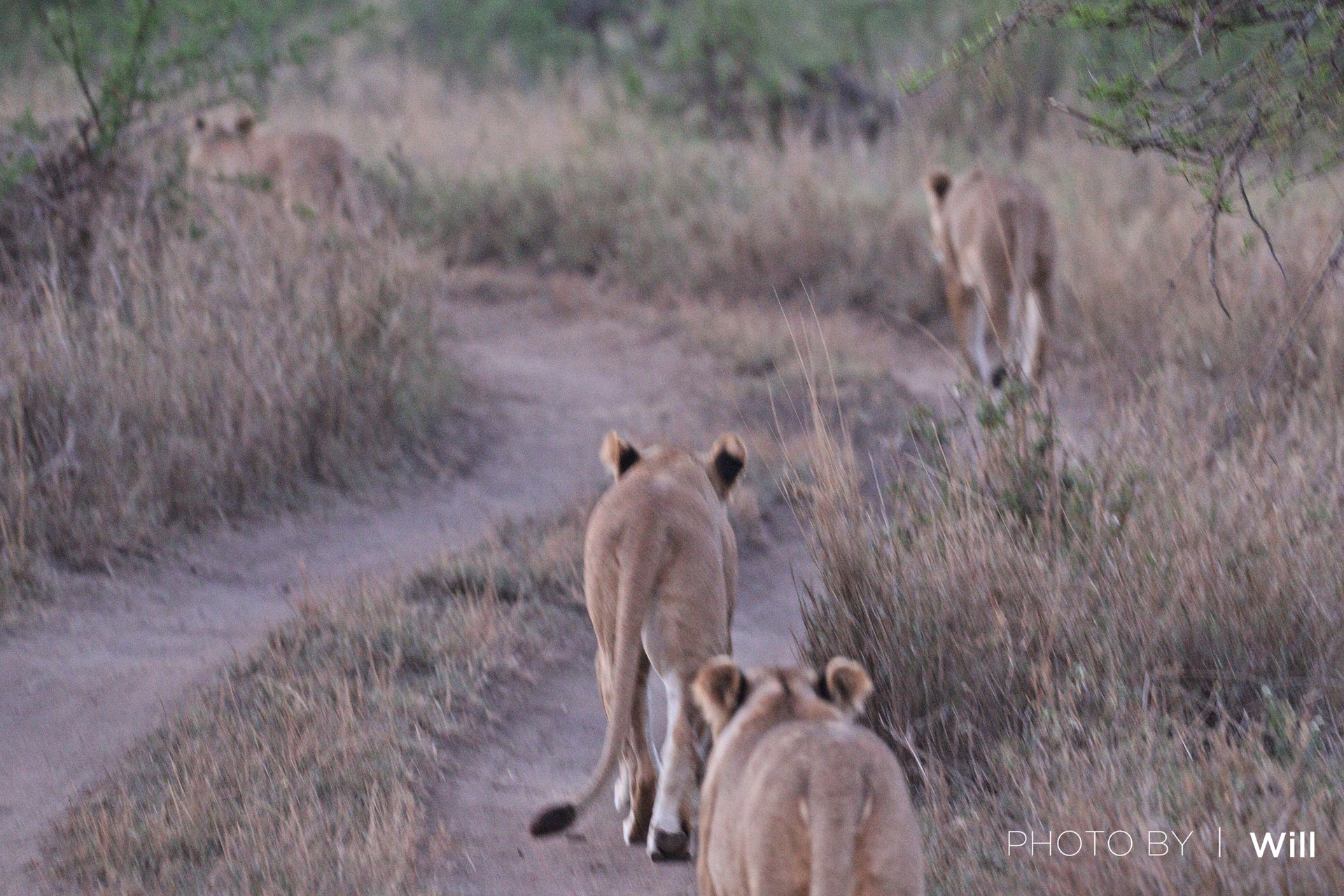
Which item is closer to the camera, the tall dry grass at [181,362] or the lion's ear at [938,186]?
the tall dry grass at [181,362]

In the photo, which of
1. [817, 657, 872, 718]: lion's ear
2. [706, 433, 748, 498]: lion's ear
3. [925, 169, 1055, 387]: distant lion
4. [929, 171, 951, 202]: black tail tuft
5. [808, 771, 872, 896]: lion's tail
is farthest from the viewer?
[929, 171, 951, 202]: black tail tuft

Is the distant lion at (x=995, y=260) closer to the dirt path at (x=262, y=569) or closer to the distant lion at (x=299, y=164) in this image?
the dirt path at (x=262, y=569)

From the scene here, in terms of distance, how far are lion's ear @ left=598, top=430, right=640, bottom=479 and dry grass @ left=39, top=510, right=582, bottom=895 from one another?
1108 millimetres

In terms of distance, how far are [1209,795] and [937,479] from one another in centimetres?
197

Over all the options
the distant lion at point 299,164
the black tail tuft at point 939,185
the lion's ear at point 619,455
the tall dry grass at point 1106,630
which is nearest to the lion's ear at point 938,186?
the black tail tuft at point 939,185

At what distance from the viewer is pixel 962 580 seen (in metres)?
4.78

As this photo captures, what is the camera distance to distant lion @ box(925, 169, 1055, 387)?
9.12m

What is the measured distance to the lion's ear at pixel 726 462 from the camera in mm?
4816

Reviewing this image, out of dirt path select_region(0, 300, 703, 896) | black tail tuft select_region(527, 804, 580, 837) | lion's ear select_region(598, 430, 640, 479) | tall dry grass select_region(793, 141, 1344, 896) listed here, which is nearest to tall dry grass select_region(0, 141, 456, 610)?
dirt path select_region(0, 300, 703, 896)

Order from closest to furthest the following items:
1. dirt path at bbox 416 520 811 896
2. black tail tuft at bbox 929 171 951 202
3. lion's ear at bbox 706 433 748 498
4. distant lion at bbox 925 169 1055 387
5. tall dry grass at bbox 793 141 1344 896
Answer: tall dry grass at bbox 793 141 1344 896 → dirt path at bbox 416 520 811 896 → lion's ear at bbox 706 433 748 498 → distant lion at bbox 925 169 1055 387 → black tail tuft at bbox 929 171 951 202

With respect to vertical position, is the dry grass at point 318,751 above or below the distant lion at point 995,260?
below

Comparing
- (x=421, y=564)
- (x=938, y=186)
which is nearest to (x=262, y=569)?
(x=421, y=564)

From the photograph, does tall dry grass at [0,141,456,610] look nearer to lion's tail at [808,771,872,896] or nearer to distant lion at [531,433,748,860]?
distant lion at [531,433,748,860]

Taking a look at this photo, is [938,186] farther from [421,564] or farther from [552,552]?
[421,564]
